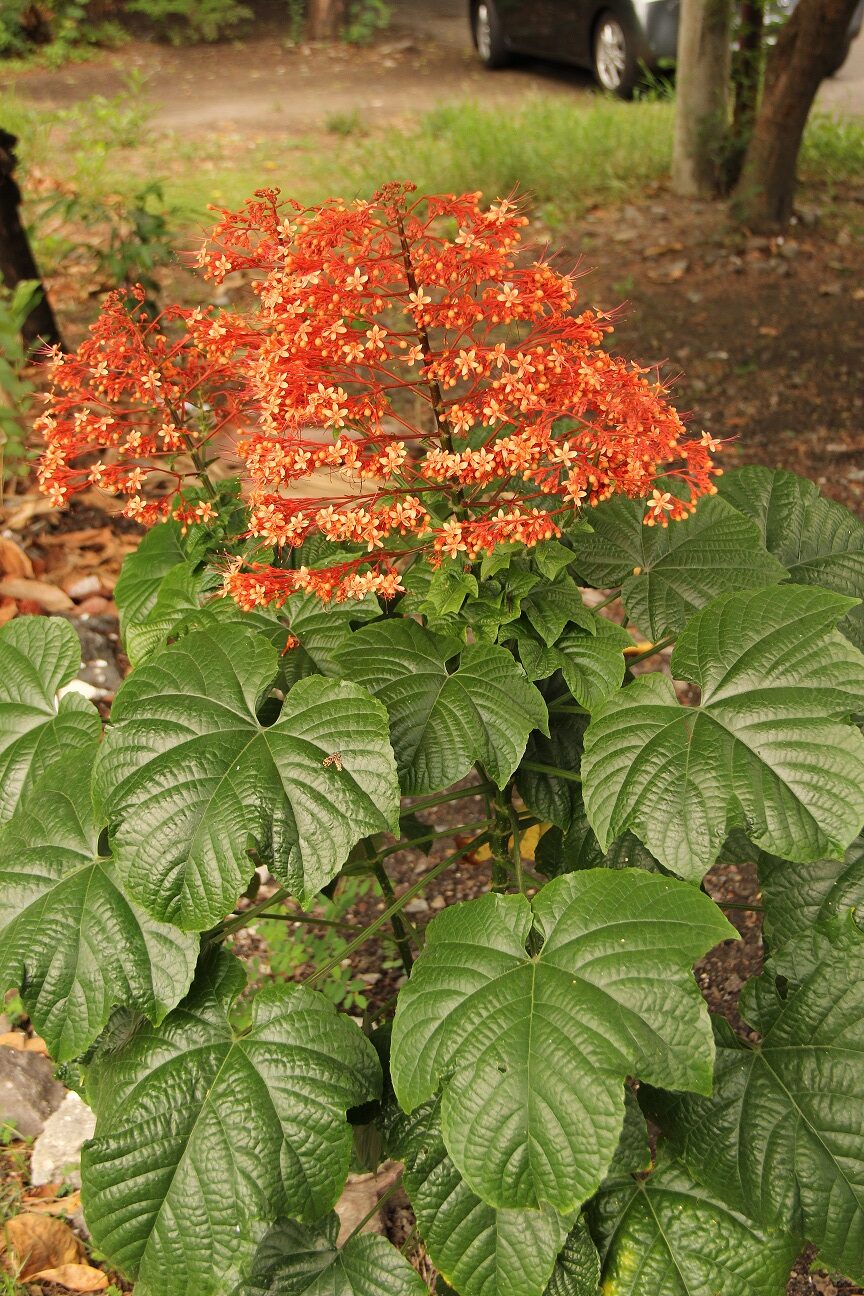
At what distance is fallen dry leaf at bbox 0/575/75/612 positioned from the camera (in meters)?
3.58

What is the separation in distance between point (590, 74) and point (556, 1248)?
10850mm

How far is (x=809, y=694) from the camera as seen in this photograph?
58.1 inches

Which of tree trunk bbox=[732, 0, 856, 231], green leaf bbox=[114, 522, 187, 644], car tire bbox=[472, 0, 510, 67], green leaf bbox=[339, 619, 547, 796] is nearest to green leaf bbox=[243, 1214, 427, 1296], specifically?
green leaf bbox=[339, 619, 547, 796]

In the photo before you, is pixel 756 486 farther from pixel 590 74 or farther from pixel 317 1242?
pixel 590 74

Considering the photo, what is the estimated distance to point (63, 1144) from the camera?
229cm

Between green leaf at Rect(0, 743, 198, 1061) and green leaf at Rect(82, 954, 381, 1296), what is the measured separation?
0.08 meters

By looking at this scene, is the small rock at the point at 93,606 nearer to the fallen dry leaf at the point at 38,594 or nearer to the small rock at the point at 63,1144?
the fallen dry leaf at the point at 38,594

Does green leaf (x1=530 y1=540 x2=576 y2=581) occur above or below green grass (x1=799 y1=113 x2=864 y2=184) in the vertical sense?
below

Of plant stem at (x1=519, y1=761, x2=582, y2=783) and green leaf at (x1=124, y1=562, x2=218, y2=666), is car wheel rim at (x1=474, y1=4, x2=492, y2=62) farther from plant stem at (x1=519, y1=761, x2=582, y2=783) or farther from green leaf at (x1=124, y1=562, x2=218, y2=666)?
plant stem at (x1=519, y1=761, x2=582, y2=783)

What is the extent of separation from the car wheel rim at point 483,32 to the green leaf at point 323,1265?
1079cm

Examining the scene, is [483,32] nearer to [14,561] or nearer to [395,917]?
[14,561]

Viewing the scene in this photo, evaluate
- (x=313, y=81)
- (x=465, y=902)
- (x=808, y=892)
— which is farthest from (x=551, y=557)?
(x=313, y=81)

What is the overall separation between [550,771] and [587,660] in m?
0.18

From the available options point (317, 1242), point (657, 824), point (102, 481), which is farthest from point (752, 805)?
point (102, 481)
